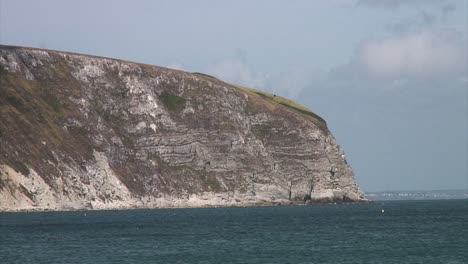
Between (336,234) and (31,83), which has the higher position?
(31,83)

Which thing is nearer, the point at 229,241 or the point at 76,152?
the point at 229,241

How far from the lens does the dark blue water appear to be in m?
77.4

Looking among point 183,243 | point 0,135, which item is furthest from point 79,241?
point 0,135

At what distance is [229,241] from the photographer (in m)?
96.5

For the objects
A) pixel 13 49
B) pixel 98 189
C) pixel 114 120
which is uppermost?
pixel 13 49

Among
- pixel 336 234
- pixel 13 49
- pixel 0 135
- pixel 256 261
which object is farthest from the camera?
pixel 13 49

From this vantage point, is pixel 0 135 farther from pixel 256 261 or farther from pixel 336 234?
pixel 256 261

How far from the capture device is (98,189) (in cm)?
17375

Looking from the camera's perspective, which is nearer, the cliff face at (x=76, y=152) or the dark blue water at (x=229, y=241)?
the dark blue water at (x=229, y=241)

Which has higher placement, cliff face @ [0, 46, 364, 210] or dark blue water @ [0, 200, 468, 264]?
cliff face @ [0, 46, 364, 210]

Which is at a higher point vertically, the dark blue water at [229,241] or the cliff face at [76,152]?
the cliff face at [76,152]

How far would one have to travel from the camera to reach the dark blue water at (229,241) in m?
77.4

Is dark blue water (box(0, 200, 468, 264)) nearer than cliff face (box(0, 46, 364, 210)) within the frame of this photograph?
Yes

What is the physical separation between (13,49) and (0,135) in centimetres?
3193
